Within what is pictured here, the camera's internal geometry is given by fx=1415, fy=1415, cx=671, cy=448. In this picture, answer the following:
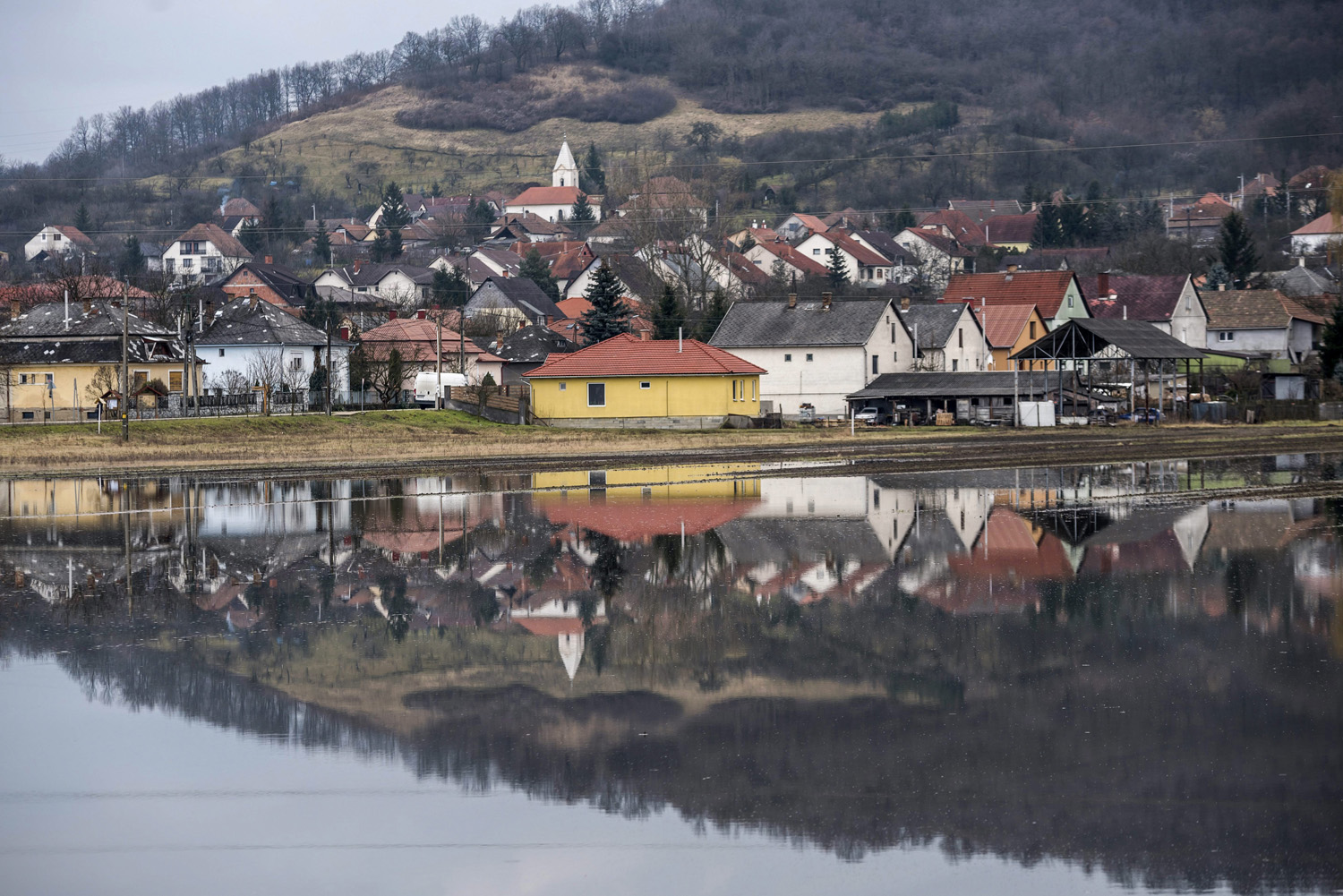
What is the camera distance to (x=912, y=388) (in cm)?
6675

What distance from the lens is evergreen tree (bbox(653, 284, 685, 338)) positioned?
263 feet

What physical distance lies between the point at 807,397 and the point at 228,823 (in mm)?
62515

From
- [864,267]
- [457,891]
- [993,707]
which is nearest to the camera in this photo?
[457,891]

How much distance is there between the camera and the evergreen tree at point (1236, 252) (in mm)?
101750

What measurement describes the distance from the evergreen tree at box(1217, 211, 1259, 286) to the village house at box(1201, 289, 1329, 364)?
54.3 ft

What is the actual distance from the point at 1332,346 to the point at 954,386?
1918 cm

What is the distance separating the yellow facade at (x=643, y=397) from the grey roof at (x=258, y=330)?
17831 mm

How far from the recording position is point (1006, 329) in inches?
3187

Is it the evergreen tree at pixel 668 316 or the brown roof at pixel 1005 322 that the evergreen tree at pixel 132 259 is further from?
the brown roof at pixel 1005 322

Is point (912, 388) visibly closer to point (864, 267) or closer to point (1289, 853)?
point (1289, 853)

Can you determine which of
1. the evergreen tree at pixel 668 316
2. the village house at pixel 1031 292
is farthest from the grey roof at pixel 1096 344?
the evergreen tree at pixel 668 316

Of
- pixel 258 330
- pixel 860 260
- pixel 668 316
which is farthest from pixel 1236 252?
pixel 258 330

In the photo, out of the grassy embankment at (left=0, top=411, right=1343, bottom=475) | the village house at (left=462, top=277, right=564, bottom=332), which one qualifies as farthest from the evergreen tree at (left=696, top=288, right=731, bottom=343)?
the village house at (left=462, top=277, right=564, bottom=332)

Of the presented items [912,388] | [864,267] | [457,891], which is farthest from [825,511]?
[864,267]
